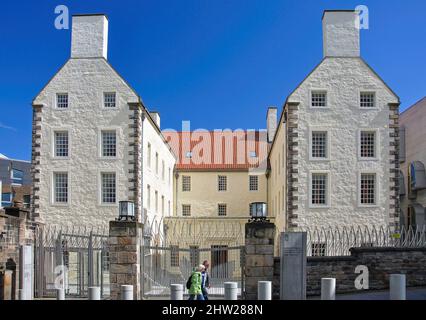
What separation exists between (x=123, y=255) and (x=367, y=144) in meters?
17.9

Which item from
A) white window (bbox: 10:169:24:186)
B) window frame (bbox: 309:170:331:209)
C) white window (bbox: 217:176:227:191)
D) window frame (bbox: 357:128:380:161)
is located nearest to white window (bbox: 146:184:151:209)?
window frame (bbox: 309:170:331:209)

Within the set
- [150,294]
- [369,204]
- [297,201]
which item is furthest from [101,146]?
[369,204]

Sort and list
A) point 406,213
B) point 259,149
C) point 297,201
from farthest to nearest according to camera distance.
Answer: point 259,149 → point 406,213 → point 297,201

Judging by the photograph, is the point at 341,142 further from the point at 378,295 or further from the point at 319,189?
the point at 378,295

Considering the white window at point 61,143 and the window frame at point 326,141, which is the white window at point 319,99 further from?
the white window at point 61,143

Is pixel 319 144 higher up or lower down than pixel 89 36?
lower down

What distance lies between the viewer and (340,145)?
30.5 m

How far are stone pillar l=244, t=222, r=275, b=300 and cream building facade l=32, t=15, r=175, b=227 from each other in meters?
13.9

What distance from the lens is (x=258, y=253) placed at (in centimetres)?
1762

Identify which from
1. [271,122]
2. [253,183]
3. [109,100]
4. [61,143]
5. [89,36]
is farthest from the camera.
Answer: [271,122]

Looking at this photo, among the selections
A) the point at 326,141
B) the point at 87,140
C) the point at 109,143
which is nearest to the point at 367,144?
the point at 326,141

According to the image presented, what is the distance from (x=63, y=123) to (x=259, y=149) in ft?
76.6
